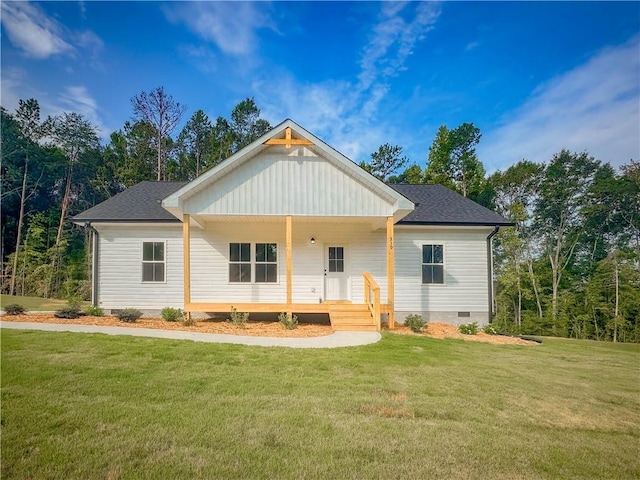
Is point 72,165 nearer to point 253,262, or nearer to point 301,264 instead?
point 253,262

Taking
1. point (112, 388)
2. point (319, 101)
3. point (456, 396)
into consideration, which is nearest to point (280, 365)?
point (112, 388)

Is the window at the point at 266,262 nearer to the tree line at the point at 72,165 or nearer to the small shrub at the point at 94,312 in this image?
the small shrub at the point at 94,312

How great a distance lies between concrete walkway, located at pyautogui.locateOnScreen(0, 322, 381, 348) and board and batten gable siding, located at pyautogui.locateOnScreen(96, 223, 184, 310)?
304 centimetres

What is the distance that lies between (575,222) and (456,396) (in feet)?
87.5

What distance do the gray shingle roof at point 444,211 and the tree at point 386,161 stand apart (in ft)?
46.8

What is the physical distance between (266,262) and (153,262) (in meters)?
4.06

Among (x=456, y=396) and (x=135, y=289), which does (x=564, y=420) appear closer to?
(x=456, y=396)

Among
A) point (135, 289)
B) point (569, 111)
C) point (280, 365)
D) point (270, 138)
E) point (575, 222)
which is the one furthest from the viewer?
point (575, 222)

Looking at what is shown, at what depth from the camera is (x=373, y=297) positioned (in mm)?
10562

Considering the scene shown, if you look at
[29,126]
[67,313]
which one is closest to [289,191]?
[67,313]

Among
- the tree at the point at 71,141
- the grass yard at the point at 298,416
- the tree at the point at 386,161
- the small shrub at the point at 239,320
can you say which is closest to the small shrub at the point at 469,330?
the grass yard at the point at 298,416

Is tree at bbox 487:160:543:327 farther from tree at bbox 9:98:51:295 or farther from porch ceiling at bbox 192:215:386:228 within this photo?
tree at bbox 9:98:51:295

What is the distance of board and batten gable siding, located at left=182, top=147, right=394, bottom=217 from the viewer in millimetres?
9828

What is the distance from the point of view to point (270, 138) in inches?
388
